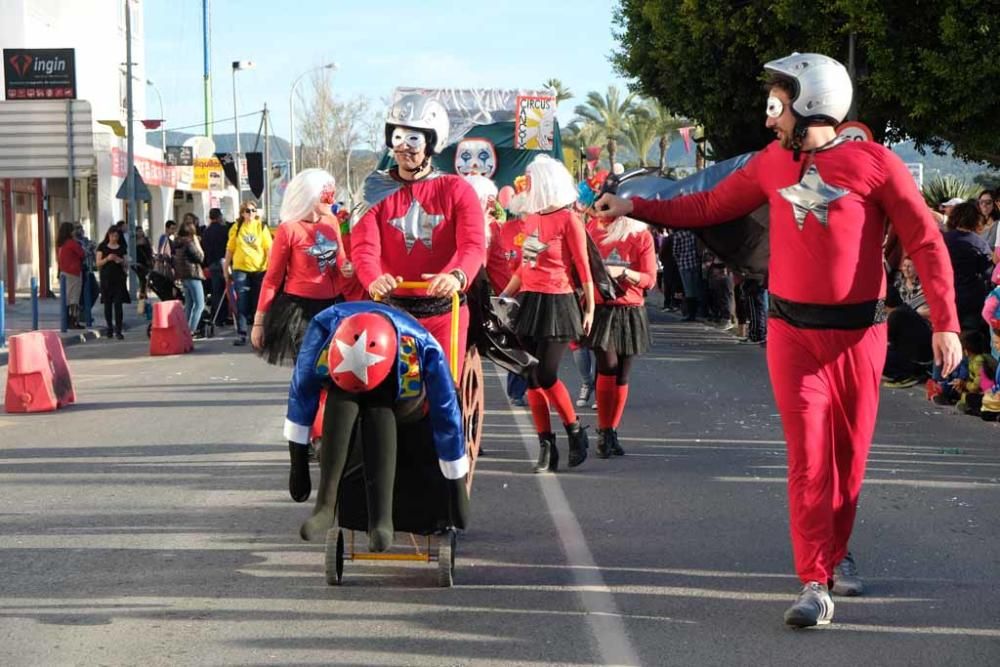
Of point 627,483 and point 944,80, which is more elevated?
point 944,80

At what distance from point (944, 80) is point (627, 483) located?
13515 millimetres

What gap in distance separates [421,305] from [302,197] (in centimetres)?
368

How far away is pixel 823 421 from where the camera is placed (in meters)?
6.17

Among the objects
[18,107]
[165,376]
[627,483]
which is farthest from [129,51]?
[627,483]

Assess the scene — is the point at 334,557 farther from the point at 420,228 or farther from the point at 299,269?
the point at 299,269

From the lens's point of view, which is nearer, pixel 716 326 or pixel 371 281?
pixel 371 281

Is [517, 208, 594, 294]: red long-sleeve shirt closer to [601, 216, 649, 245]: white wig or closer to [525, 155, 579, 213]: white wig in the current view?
[525, 155, 579, 213]: white wig

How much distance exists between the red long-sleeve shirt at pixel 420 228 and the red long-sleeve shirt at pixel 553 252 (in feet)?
9.08

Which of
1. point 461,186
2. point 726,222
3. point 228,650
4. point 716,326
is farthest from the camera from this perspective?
point 716,326

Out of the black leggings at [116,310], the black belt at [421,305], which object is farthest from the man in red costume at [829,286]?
the black leggings at [116,310]

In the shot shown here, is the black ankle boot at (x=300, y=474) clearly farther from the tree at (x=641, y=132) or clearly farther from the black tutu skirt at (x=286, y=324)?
the tree at (x=641, y=132)

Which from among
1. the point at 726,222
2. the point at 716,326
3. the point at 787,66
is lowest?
the point at 716,326

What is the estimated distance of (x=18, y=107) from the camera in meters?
27.8

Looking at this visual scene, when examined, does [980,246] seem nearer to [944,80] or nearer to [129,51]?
[944,80]
